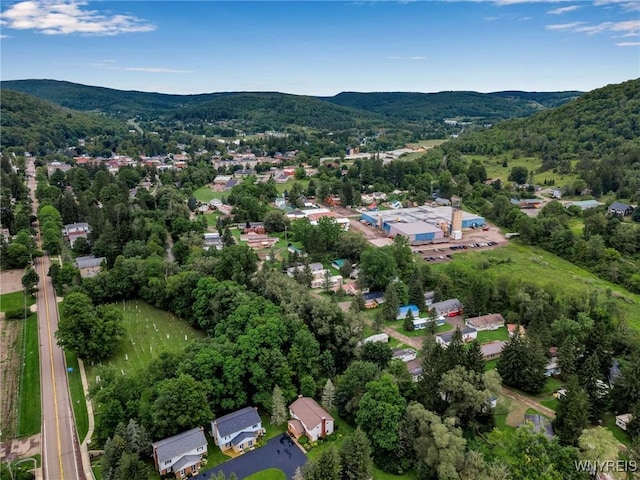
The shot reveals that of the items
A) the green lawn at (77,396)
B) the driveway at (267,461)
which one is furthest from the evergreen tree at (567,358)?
the green lawn at (77,396)

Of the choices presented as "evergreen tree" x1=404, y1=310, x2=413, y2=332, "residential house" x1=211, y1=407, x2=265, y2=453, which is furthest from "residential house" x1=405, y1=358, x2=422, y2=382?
"residential house" x1=211, y1=407, x2=265, y2=453

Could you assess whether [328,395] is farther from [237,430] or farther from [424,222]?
[424,222]

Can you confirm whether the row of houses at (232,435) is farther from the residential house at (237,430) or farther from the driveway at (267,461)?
the driveway at (267,461)

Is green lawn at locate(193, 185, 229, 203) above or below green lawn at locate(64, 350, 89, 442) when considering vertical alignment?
above

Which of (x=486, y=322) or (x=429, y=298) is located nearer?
(x=486, y=322)

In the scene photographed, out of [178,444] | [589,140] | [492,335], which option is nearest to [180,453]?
[178,444]

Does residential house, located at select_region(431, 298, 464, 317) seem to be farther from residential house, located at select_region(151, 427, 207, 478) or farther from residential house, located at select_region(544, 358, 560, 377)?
residential house, located at select_region(151, 427, 207, 478)
